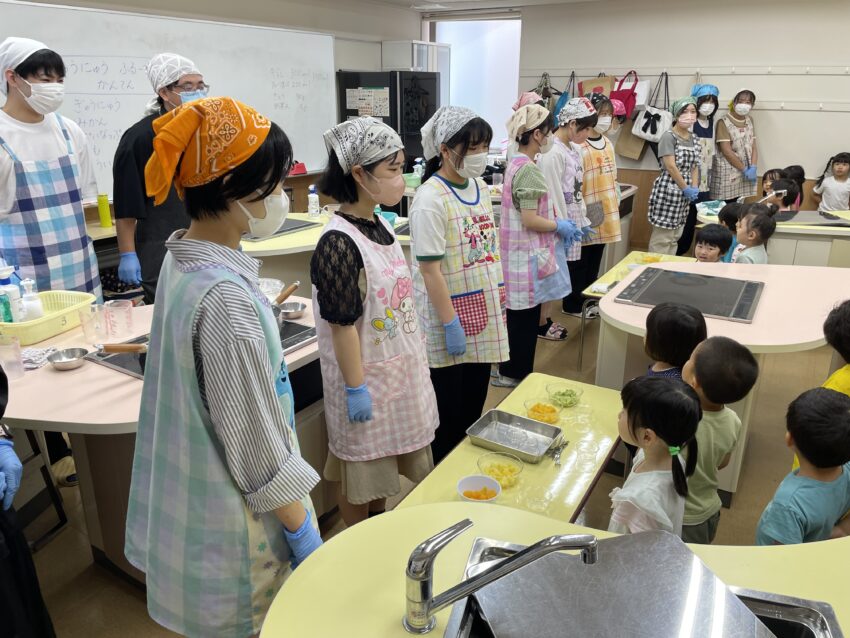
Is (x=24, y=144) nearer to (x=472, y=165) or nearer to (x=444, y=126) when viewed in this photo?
(x=444, y=126)

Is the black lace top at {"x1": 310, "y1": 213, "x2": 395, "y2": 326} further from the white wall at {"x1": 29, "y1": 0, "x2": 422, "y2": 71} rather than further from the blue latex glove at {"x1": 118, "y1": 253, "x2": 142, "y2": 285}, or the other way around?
the white wall at {"x1": 29, "y1": 0, "x2": 422, "y2": 71}

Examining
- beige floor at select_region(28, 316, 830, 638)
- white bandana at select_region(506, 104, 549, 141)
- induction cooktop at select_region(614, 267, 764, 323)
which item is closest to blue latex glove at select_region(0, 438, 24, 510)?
beige floor at select_region(28, 316, 830, 638)

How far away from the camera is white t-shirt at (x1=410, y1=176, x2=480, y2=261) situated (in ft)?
6.73

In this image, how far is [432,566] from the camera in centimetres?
79

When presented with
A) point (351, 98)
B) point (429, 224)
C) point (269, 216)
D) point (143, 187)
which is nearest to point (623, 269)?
point (429, 224)

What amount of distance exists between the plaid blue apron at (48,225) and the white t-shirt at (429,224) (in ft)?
4.82

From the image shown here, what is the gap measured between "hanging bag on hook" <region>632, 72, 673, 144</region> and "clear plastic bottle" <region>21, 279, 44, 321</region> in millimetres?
5562

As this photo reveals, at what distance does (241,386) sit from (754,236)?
9.47ft

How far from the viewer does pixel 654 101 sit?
6.23 m

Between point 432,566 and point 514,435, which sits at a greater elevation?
point 432,566

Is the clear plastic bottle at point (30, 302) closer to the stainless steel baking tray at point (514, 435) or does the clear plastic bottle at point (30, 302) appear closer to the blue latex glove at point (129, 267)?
the blue latex glove at point (129, 267)

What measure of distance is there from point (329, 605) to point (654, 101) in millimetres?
6444

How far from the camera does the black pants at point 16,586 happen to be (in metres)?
1.33

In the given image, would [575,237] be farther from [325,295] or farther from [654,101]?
[654,101]
